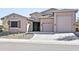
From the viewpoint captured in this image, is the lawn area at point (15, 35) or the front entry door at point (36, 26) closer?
the front entry door at point (36, 26)

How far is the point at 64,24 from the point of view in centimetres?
1088

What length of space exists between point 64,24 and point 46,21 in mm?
966

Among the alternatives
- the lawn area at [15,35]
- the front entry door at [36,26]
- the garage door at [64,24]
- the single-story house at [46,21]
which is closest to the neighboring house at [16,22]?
the single-story house at [46,21]

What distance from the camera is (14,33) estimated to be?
33.0 ft

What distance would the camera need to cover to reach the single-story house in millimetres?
9953

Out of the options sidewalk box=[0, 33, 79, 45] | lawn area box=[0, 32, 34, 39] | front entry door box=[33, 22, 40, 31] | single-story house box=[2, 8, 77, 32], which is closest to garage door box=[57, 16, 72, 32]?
single-story house box=[2, 8, 77, 32]

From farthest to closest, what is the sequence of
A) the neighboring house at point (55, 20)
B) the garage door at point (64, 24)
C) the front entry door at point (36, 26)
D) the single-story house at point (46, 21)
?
the garage door at point (64, 24)
the neighboring house at point (55, 20)
the single-story house at point (46, 21)
the front entry door at point (36, 26)

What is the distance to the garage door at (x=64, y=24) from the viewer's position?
10684 mm

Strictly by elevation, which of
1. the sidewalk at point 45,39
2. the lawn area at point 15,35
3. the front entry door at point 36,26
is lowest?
the sidewalk at point 45,39

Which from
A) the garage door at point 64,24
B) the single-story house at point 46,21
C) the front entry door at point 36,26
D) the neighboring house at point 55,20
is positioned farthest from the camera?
the garage door at point 64,24

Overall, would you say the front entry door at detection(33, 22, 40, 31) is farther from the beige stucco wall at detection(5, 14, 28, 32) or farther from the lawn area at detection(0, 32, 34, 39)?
the beige stucco wall at detection(5, 14, 28, 32)

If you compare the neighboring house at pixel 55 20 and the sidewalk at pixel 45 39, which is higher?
the neighboring house at pixel 55 20

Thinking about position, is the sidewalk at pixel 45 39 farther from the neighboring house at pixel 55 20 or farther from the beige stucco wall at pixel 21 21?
the beige stucco wall at pixel 21 21
